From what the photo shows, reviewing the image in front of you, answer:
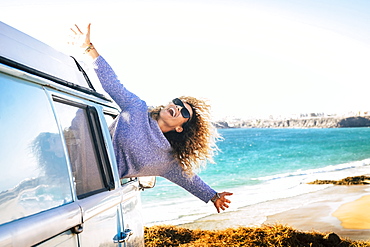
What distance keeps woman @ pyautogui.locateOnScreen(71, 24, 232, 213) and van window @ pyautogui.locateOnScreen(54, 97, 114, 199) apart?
1.29 ft

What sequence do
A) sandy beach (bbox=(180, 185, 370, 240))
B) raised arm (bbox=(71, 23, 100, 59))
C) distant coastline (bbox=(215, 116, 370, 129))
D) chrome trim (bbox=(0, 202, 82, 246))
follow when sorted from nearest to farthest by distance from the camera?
chrome trim (bbox=(0, 202, 82, 246))
raised arm (bbox=(71, 23, 100, 59))
sandy beach (bbox=(180, 185, 370, 240))
distant coastline (bbox=(215, 116, 370, 129))

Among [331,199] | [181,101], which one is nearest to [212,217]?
[331,199]

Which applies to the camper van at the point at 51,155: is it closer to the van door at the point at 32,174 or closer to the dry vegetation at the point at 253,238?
the van door at the point at 32,174

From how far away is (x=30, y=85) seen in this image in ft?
5.67

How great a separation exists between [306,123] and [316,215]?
133655mm

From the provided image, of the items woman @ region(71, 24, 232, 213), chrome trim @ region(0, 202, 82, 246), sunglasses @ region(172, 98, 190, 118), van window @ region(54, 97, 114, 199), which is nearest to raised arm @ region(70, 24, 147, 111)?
woman @ region(71, 24, 232, 213)

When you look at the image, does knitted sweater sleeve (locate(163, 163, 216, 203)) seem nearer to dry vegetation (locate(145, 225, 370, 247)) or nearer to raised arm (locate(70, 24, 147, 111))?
raised arm (locate(70, 24, 147, 111))

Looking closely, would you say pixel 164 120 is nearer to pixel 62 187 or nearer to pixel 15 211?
pixel 62 187

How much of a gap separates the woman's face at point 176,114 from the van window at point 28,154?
4.98ft

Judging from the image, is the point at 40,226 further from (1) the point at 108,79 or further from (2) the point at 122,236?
(1) the point at 108,79

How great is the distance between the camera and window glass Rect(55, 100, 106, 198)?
6.89 ft

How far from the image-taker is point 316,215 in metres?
13.0

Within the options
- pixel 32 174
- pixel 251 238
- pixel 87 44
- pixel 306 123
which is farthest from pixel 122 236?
pixel 306 123

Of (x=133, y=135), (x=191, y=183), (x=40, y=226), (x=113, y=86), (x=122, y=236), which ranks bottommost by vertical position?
(x=122, y=236)
